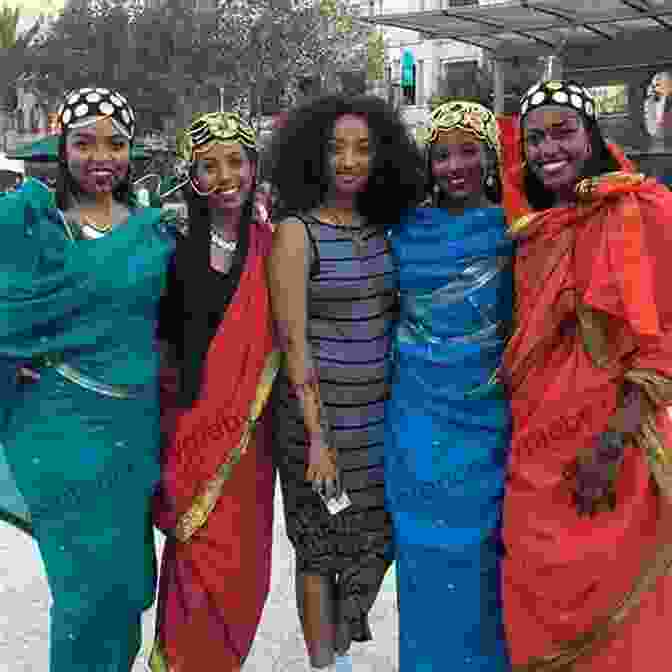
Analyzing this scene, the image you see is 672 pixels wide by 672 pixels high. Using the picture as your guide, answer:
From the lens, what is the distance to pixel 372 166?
2727 mm

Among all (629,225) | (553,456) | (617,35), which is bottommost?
(553,456)

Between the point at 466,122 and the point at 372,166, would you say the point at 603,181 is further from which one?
the point at 372,166

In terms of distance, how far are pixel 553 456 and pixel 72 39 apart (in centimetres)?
2452

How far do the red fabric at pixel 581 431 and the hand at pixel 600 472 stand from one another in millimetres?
28

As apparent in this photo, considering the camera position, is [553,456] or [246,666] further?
[246,666]

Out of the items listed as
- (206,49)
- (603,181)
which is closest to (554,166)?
(603,181)

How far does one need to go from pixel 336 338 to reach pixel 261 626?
1.31 m

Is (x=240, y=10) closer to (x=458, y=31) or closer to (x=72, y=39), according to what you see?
(x=72, y=39)

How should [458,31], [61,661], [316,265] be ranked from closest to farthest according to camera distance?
1. [61,661]
2. [316,265]
3. [458,31]

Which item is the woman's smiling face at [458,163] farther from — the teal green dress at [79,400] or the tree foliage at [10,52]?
the tree foliage at [10,52]

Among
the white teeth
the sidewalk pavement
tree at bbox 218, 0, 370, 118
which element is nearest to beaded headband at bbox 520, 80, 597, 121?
the white teeth

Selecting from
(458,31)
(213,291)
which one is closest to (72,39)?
(458,31)

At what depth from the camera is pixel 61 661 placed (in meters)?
2.45

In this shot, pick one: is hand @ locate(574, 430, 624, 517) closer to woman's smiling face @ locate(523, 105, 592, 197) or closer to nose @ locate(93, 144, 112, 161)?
woman's smiling face @ locate(523, 105, 592, 197)
